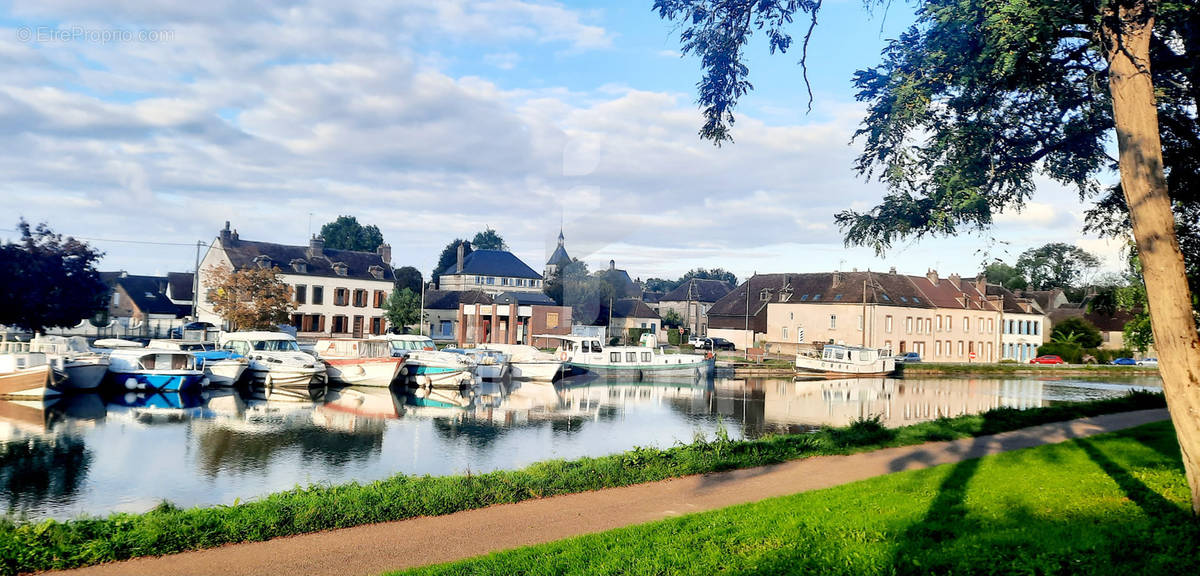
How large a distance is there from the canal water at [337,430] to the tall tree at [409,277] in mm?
54286

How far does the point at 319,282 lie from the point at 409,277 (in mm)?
32512

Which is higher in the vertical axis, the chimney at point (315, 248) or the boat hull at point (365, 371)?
the chimney at point (315, 248)

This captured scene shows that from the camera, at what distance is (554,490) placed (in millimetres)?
12133

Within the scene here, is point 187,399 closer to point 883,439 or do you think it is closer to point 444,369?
point 444,369

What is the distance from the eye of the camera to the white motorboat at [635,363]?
50125mm

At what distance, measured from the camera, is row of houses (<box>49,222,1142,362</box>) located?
66188 millimetres

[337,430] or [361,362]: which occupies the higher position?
[361,362]

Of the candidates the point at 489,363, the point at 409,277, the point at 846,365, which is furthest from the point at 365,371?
the point at 409,277

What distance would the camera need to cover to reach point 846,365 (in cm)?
5550

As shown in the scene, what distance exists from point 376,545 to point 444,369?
1200 inches

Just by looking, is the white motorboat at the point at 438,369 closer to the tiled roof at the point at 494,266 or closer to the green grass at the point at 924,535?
the green grass at the point at 924,535

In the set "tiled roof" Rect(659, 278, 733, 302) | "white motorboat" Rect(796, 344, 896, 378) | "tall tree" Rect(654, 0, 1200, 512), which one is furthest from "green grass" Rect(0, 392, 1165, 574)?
"tiled roof" Rect(659, 278, 733, 302)

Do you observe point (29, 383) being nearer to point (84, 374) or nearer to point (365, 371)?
point (84, 374)

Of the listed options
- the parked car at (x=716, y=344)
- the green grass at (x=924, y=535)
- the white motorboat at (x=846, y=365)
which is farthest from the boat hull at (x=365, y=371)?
the parked car at (x=716, y=344)
